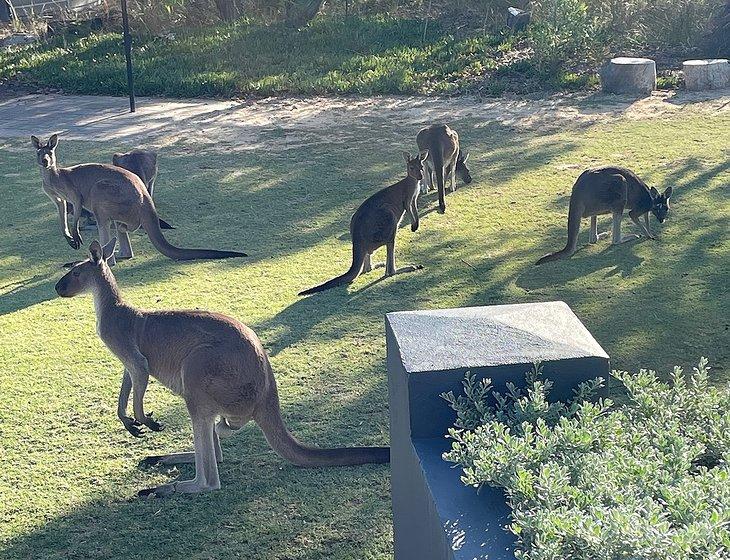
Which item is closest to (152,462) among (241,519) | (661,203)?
(241,519)

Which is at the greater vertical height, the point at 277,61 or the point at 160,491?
the point at 277,61

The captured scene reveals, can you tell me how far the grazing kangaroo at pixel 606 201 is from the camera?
6027 millimetres

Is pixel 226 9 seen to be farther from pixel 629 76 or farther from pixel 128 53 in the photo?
pixel 629 76

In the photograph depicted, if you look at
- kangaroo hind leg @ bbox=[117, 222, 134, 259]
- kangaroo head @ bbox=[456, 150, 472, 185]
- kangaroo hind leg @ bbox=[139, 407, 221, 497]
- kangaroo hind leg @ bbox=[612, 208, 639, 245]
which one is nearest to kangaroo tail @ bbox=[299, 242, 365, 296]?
kangaroo hind leg @ bbox=[117, 222, 134, 259]

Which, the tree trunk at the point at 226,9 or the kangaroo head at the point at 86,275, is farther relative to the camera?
the tree trunk at the point at 226,9

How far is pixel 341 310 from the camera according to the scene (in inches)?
215

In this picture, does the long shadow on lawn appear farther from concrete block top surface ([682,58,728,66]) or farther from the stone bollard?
concrete block top surface ([682,58,728,66])

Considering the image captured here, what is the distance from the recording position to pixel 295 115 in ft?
34.1

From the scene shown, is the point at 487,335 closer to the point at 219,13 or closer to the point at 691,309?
the point at 691,309

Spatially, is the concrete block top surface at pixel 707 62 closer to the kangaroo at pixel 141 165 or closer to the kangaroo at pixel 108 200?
the kangaroo at pixel 141 165

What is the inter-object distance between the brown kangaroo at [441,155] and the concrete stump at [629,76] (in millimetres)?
3796

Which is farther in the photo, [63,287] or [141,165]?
[141,165]

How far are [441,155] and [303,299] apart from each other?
210cm

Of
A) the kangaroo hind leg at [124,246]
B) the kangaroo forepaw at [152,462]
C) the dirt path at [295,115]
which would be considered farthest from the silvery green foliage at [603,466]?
the dirt path at [295,115]
